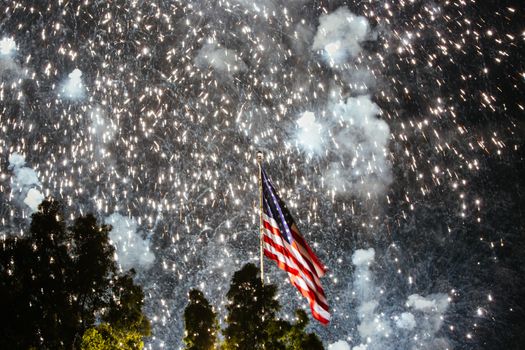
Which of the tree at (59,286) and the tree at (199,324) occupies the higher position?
the tree at (59,286)

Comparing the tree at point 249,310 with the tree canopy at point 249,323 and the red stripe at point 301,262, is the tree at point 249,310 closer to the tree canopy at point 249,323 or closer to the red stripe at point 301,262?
the tree canopy at point 249,323

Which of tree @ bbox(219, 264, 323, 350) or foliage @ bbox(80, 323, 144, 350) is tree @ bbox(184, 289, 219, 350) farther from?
foliage @ bbox(80, 323, 144, 350)

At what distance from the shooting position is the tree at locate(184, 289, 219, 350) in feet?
41.5

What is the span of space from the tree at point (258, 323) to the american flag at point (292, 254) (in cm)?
60

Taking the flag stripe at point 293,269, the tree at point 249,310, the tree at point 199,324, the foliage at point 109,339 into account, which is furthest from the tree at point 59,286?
the flag stripe at point 293,269

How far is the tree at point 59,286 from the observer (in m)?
11.7

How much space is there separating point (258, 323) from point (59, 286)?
569 centimetres

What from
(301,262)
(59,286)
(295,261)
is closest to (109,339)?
(59,286)

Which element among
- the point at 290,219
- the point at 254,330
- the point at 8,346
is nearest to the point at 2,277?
the point at 8,346

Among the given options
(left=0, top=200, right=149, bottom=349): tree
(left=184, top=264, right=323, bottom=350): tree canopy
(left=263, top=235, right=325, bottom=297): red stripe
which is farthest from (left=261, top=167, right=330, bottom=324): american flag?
(left=0, top=200, right=149, bottom=349): tree

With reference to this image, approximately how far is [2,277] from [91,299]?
2410 mm

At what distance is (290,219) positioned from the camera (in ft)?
44.7

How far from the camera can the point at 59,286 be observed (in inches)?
480

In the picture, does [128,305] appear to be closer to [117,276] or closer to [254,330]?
[117,276]
